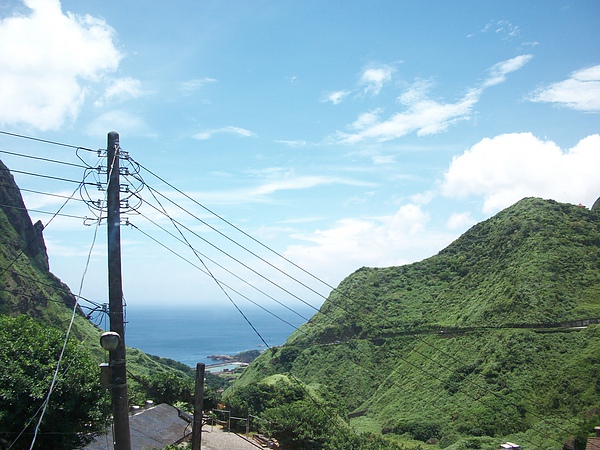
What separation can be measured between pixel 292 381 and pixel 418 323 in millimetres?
30131

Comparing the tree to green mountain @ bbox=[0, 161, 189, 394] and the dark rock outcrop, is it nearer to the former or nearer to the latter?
green mountain @ bbox=[0, 161, 189, 394]

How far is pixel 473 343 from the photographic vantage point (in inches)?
1750

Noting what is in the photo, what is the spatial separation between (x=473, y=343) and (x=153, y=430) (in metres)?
36.0

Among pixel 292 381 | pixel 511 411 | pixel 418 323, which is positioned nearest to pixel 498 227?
pixel 418 323

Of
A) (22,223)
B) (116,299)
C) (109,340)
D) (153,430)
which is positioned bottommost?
(153,430)

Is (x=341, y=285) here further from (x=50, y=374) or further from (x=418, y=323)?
(x=50, y=374)

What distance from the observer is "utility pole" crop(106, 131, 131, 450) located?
6.76 m

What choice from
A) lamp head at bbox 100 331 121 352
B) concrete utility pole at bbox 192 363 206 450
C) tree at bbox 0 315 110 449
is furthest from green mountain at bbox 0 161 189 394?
lamp head at bbox 100 331 121 352

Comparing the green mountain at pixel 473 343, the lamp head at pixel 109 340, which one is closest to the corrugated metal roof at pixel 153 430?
the green mountain at pixel 473 343

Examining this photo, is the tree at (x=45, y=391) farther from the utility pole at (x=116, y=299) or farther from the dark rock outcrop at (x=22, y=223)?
the dark rock outcrop at (x=22, y=223)

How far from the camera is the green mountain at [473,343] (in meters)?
32.7

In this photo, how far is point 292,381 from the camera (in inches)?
1128

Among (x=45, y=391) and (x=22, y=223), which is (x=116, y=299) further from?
(x=22, y=223)

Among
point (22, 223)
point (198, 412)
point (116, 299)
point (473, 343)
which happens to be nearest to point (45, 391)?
point (198, 412)
